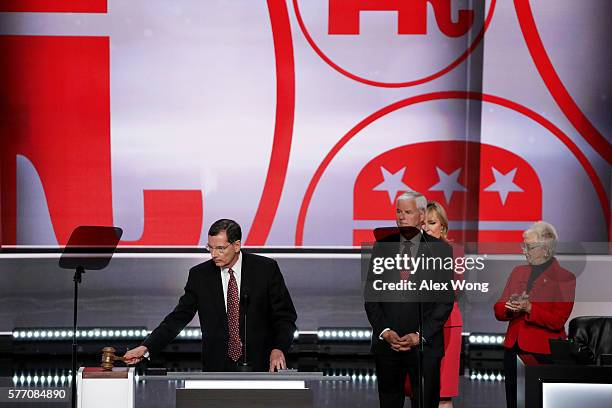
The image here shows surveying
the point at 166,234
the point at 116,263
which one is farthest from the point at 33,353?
the point at 166,234

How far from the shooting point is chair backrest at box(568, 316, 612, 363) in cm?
432

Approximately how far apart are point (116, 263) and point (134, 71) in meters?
1.30

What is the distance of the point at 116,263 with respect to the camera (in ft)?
20.9

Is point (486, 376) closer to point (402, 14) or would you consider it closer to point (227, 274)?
point (402, 14)

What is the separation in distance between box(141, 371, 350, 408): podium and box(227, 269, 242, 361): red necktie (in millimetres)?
1280

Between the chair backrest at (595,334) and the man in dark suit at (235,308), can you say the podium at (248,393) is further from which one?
the chair backrest at (595,334)

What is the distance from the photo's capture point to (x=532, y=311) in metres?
4.42

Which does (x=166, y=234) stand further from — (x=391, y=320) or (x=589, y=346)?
(x=589, y=346)

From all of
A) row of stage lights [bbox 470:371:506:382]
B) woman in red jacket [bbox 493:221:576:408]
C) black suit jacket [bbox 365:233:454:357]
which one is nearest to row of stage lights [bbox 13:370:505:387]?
row of stage lights [bbox 470:371:506:382]

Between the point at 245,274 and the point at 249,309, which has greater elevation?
the point at 245,274

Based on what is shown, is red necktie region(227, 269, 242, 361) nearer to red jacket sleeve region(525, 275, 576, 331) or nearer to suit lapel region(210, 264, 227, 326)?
suit lapel region(210, 264, 227, 326)

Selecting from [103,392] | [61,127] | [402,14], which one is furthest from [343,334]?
[103,392]

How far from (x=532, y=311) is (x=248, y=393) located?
2.08 meters

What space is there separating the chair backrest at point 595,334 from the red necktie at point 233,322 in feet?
5.09
